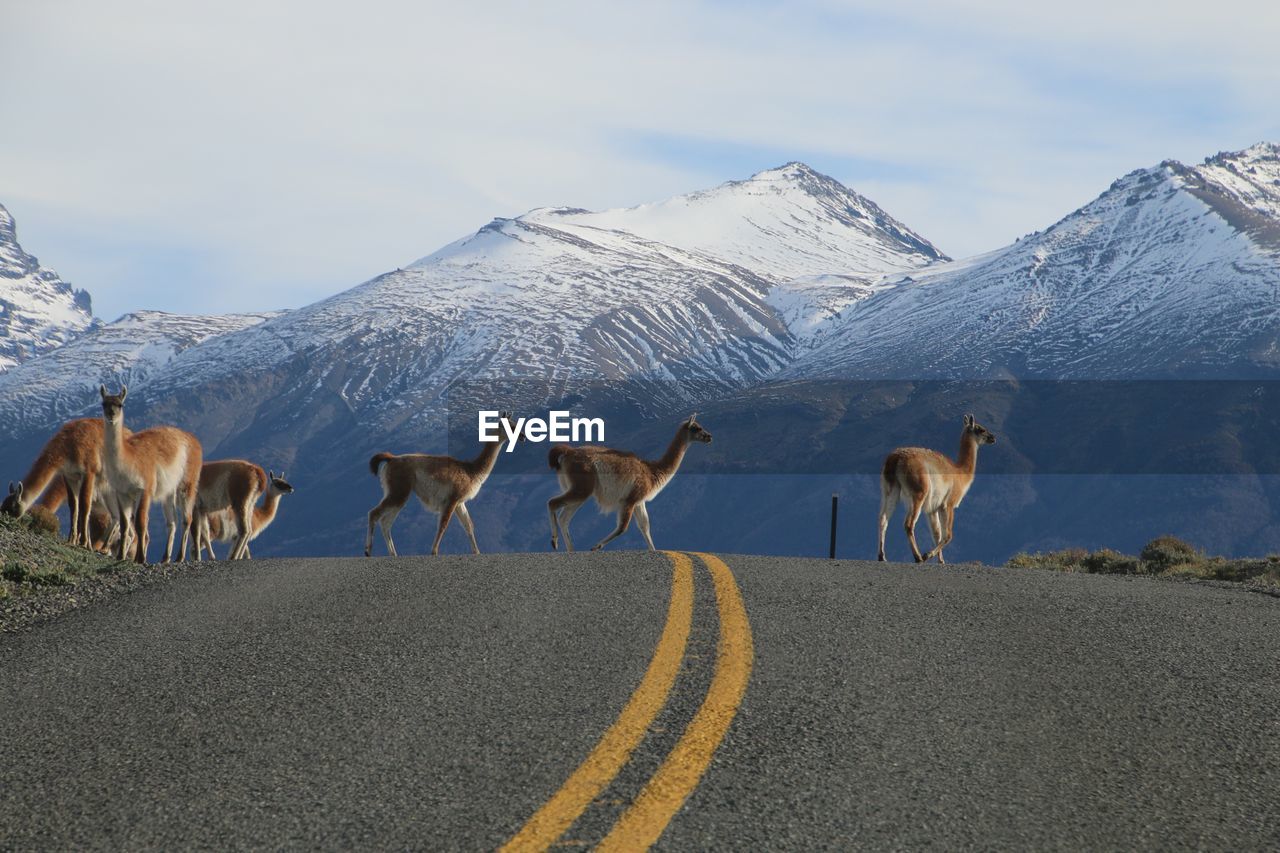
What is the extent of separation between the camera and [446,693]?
6.07 m

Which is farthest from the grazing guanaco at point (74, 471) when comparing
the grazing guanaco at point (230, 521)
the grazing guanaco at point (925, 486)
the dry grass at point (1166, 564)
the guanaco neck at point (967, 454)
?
the guanaco neck at point (967, 454)

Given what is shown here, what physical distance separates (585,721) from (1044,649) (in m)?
3.28

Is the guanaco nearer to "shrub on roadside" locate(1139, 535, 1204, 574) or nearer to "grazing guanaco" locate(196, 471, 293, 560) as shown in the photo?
"grazing guanaco" locate(196, 471, 293, 560)

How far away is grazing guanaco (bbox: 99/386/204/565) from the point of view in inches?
607

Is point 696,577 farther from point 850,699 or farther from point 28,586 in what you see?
point 28,586

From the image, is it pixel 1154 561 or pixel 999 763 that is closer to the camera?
pixel 999 763

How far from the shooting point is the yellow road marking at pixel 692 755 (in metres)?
4.11

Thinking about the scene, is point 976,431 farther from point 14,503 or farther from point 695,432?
point 14,503

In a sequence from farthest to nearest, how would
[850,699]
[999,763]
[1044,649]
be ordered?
[1044,649], [850,699], [999,763]

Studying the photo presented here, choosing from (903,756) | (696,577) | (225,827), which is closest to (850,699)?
(903,756)

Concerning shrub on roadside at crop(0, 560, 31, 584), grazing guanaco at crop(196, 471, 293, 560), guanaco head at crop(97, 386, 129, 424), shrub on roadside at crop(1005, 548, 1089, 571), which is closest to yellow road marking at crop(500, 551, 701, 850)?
shrub on roadside at crop(0, 560, 31, 584)

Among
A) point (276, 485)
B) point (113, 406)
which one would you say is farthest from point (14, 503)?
point (276, 485)

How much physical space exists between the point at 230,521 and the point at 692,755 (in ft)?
61.5

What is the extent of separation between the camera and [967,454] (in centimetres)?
2252
